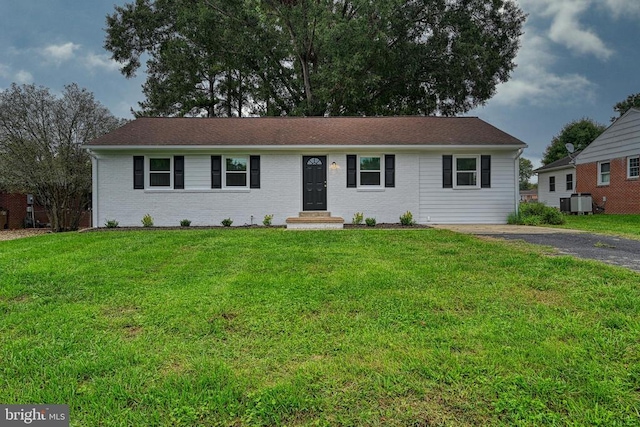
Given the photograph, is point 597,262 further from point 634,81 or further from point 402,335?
point 634,81

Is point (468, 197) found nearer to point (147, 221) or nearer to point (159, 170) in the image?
point (159, 170)

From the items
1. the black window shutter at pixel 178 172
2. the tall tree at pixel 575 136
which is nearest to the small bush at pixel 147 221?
the black window shutter at pixel 178 172

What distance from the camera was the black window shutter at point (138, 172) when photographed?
1190 centimetres

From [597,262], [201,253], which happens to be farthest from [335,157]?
[597,262]

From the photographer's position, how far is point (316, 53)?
62.5ft

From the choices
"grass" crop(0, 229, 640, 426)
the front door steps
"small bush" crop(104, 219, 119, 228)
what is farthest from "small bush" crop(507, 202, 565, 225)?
"small bush" crop(104, 219, 119, 228)

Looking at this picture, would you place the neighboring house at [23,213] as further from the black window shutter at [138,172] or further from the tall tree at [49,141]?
the black window shutter at [138,172]

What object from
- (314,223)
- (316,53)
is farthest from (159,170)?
(316,53)

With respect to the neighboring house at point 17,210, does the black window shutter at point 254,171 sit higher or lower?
higher

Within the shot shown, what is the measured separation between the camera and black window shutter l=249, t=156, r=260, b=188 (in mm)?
12008

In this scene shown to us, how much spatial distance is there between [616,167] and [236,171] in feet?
60.6

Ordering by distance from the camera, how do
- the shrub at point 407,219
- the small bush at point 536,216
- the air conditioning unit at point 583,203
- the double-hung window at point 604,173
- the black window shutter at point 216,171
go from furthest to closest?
the double-hung window at point 604,173
the air conditioning unit at point 583,203
the black window shutter at point 216,171
the small bush at point 536,216
the shrub at point 407,219

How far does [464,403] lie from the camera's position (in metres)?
1.84

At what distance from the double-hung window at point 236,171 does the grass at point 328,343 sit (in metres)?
7.46
